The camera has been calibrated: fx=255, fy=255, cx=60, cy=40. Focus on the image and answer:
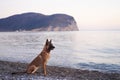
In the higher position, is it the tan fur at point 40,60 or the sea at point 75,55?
the tan fur at point 40,60

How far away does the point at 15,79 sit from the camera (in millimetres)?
14227

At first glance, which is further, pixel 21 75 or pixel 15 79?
pixel 21 75

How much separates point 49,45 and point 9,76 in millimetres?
3006

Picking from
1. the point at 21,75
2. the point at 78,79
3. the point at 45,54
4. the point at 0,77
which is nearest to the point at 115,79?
the point at 78,79

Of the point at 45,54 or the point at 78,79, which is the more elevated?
the point at 45,54

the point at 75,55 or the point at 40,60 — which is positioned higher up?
the point at 40,60

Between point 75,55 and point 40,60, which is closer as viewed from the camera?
point 40,60

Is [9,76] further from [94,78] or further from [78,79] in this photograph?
[94,78]

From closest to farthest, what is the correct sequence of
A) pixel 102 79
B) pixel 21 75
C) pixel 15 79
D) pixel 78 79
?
pixel 15 79 < pixel 21 75 < pixel 78 79 < pixel 102 79

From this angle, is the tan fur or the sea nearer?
the tan fur

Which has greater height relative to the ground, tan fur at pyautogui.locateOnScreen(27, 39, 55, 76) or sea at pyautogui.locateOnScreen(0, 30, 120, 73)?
tan fur at pyautogui.locateOnScreen(27, 39, 55, 76)

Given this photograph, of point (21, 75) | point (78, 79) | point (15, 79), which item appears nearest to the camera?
point (15, 79)

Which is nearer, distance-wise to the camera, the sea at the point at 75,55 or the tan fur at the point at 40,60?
the tan fur at the point at 40,60

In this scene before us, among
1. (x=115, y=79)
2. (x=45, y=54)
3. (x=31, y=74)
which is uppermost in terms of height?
(x=45, y=54)
